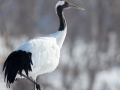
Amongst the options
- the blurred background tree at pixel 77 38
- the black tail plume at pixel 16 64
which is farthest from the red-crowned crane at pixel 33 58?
the blurred background tree at pixel 77 38

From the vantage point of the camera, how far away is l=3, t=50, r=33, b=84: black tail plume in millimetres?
8961

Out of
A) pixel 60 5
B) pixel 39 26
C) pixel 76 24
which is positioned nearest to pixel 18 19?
pixel 39 26

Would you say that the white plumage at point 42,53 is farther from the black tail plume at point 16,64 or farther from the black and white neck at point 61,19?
the black and white neck at point 61,19

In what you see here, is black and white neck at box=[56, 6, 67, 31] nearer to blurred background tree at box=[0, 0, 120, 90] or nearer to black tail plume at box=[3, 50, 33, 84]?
black tail plume at box=[3, 50, 33, 84]

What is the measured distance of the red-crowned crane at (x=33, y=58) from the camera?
901 centimetres

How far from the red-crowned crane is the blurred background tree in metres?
7.08

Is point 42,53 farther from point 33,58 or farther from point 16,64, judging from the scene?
point 16,64

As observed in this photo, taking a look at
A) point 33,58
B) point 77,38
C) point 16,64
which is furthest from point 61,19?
point 77,38

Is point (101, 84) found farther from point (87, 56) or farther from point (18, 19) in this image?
point (18, 19)

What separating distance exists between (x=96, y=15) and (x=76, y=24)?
2.53ft

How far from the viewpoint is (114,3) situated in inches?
929

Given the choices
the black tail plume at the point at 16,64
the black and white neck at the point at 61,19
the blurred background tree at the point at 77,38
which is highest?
the black and white neck at the point at 61,19

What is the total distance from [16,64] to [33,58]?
314mm

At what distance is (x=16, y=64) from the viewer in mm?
9000
